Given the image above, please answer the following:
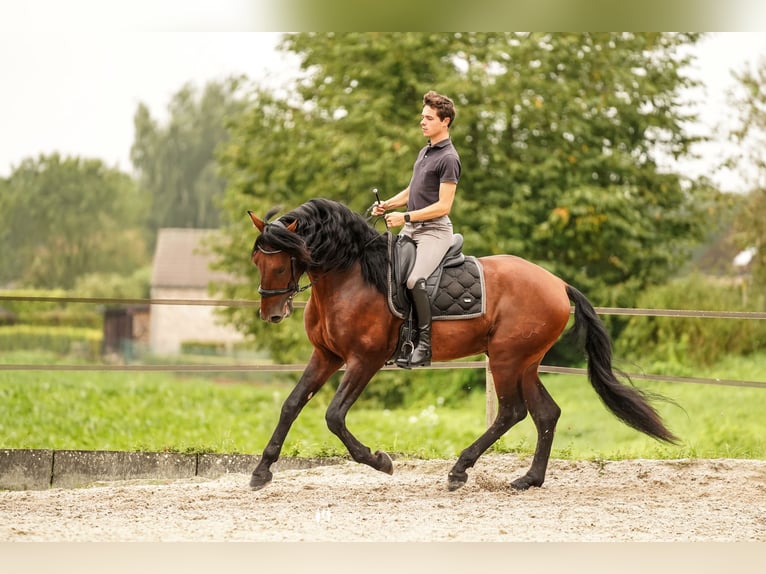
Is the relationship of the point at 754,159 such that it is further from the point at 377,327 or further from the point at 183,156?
the point at 183,156

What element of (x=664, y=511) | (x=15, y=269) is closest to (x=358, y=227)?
(x=664, y=511)

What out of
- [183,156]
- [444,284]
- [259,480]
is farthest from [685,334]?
[183,156]

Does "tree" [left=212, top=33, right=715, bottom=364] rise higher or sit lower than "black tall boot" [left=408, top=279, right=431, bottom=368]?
higher

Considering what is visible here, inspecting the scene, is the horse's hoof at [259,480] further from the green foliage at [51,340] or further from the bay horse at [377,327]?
the green foliage at [51,340]

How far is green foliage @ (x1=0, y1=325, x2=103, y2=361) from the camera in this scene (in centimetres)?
2734

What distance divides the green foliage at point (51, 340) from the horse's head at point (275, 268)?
77.3 ft

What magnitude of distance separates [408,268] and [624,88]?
973 centimetres

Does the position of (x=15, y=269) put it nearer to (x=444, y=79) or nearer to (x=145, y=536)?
(x=444, y=79)

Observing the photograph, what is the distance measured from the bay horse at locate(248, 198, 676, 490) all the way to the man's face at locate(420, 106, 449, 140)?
579 millimetres

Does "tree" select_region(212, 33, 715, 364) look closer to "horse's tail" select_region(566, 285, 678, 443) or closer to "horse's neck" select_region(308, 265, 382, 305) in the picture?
"horse's tail" select_region(566, 285, 678, 443)

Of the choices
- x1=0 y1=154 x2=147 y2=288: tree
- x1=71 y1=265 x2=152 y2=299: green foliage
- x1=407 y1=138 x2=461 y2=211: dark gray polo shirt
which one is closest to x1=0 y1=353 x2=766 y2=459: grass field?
x1=407 y1=138 x2=461 y2=211: dark gray polo shirt

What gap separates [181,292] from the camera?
117 feet

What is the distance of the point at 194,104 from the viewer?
3984 cm

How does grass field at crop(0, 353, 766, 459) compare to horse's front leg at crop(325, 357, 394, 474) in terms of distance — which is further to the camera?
grass field at crop(0, 353, 766, 459)
